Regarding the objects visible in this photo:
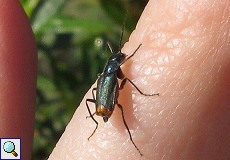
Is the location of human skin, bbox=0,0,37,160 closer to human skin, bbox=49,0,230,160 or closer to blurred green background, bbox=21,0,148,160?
human skin, bbox=49,0,230,160

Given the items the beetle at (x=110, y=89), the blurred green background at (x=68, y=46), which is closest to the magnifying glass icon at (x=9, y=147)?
the beetle at (x=110, y=89)

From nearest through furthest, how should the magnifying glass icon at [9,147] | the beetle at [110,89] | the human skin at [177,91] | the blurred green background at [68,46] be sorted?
the human skin at [177,91] < the beetle at [110,89] < the magnifying glass icon at [9,147] < the blurred green background at [68,46]

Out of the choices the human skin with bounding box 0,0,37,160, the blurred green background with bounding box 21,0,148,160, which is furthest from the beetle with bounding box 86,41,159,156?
the blurred green background with bounding box 21,0,148,160

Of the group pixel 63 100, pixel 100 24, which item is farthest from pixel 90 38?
pixel 63 100

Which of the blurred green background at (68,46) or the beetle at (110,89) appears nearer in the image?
the beetle at (110,89)

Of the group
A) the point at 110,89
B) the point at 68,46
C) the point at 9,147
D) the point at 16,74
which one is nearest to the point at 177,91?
the point at 110,89

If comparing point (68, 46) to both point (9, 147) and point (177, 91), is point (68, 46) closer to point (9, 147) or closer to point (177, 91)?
point (9, 147)

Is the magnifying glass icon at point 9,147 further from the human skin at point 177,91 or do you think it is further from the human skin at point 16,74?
the human skin at point 177,91
